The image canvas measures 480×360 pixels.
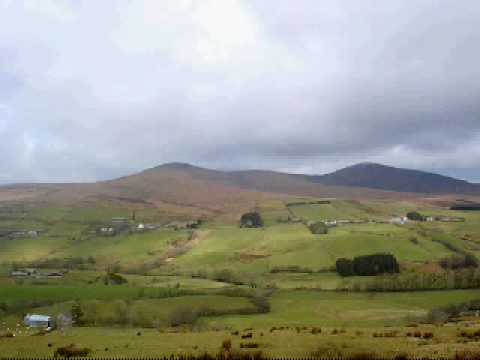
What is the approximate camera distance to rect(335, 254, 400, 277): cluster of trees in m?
160

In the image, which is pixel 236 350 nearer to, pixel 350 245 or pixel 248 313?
pixel 248 313

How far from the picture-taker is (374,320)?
9444cm

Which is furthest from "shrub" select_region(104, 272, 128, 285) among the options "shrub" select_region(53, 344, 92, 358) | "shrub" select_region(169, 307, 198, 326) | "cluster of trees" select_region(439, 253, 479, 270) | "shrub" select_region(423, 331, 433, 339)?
"shrub" select_region(423, 331, 433, 339)

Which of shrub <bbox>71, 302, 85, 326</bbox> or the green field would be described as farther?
shrub <bbox>71, 302, 85, 326</bbox>

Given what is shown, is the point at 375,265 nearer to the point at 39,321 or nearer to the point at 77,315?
the point at 77,315

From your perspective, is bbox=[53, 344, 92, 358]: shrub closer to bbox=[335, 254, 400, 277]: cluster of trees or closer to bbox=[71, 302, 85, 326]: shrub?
bbox=[71, 302, 85, 326]: shrub

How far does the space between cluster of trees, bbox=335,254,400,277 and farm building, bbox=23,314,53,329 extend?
9089cm

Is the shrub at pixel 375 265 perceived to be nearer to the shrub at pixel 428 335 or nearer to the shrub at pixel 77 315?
the shrub at pixel 77 315

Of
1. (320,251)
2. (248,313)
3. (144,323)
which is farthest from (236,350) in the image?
(320,251)

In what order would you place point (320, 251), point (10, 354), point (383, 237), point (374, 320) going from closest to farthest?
point (10, 354) → point (374, 320) → point (320, 251) → point (383, 237)

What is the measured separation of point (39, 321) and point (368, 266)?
322 ft

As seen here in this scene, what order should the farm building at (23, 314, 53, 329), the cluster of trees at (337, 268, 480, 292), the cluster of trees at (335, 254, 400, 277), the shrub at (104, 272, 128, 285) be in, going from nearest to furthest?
the farm building at (23, 314, 53, 329) < the cluster of trees at (337, 268, 480, 292) < the shrub at (104, 272, 128, 285) < the cluster of trees at (335, 254, 400, 277)

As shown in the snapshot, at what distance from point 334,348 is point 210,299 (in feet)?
283

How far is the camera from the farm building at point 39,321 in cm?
9269
